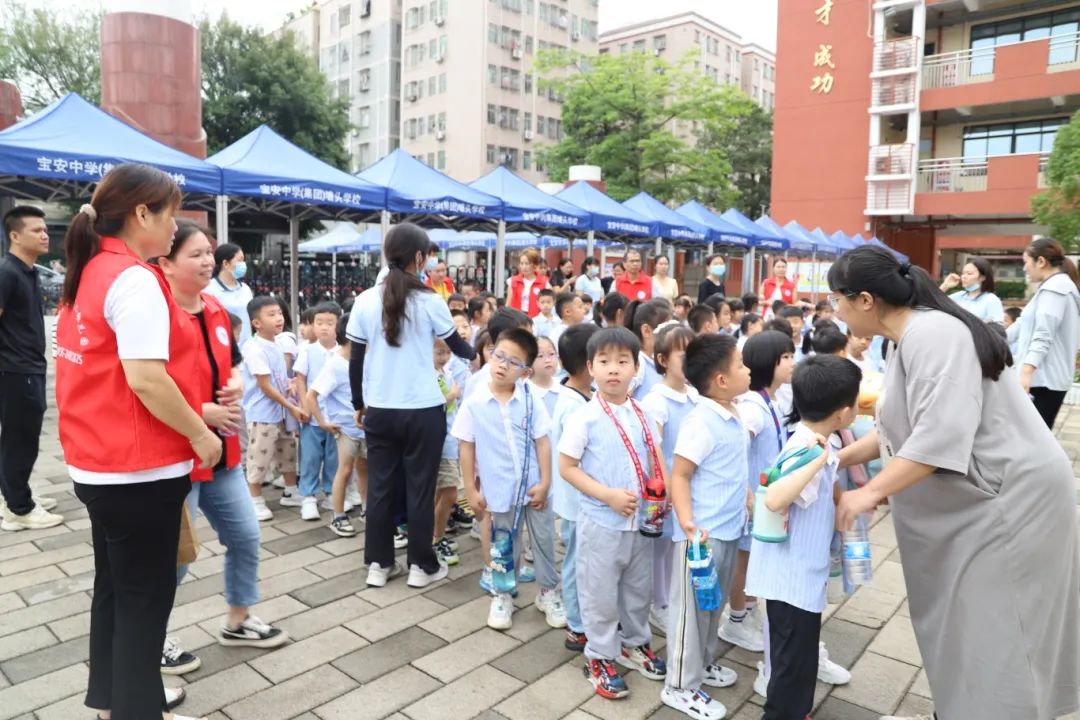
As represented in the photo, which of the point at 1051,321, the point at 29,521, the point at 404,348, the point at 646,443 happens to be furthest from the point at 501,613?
the point at 1051,321

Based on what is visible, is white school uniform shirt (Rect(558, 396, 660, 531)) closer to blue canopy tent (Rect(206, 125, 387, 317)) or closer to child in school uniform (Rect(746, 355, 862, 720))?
child in school uniform (Rect(746, 355, 862, 720))

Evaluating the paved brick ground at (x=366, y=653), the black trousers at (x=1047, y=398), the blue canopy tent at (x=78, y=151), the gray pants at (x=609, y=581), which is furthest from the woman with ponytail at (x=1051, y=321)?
the blue canopy tent at (x=78, y=151)

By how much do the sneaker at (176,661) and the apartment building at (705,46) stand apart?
52597 millimetres

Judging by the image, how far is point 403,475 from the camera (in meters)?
3.63

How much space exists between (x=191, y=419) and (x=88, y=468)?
0.29 m

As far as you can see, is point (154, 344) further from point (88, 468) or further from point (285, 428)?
point (285, 428)

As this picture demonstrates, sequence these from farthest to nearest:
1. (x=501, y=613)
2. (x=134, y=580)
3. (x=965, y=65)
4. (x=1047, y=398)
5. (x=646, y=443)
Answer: (x=965, y=65), (x=1047, y=398), (x=501, y=613), (x=646, y=443), (x=134, y=580)

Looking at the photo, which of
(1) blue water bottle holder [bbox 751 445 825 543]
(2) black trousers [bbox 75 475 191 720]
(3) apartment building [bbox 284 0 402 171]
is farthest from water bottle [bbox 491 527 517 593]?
(3) apartment building [bbox 284 0 402 171]

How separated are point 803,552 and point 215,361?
209 centimetres

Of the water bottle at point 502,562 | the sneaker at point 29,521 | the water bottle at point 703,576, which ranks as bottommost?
the sneaker at point 29,521

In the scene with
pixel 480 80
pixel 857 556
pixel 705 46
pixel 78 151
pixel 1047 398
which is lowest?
pixel 857 556

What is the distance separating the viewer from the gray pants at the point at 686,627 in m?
2.54

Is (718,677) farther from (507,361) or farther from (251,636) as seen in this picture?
(251,636)

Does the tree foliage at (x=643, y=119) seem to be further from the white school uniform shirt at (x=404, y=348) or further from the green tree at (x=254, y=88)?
the white school uniform shirt at (x=404, y=348)
